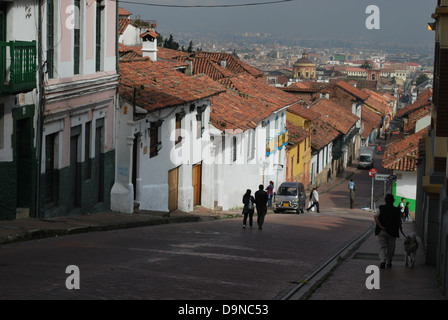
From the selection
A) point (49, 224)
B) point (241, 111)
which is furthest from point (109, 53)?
point (241, 111)

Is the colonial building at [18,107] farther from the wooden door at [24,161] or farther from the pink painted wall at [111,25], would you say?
the pink painted wall at [111,25]

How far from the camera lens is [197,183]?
→ 32.8 meters

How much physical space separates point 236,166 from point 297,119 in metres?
22.9

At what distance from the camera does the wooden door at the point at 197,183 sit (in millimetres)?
32275

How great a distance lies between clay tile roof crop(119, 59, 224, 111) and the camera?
2465 centimetres

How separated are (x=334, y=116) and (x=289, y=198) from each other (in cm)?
4068

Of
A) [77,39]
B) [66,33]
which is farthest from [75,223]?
[77,39]

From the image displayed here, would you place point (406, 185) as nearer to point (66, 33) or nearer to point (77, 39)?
point (77, 39)

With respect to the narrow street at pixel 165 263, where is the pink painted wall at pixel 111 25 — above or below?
above

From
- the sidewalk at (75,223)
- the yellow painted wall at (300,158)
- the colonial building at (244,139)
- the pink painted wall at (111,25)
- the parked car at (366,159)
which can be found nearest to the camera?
the sidewalk at (75,223)

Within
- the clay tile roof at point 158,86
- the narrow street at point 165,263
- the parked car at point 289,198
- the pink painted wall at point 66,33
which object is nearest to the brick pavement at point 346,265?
the narrow street at point 165,263

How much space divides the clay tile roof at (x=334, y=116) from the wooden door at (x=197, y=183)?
40.3 metres

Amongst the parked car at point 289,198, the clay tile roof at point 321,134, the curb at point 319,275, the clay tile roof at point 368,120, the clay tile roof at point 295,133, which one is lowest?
the clay tile roof at point 368,120

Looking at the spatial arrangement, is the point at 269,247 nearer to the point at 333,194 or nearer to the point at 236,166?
the point at 236,166
